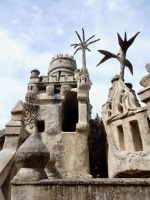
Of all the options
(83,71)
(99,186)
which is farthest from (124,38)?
(99,186)

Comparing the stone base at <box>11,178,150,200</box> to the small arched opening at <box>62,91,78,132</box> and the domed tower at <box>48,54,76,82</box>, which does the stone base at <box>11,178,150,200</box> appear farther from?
the domed tower at <box>48,54,76,82</box>

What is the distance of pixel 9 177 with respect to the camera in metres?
7.36

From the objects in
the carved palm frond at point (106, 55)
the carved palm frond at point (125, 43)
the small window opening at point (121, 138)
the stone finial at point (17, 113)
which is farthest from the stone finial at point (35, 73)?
the small window opening at point (121, 138)

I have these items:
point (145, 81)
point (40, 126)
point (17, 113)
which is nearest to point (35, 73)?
point (40, 126)

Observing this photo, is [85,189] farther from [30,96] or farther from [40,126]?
[30,96]

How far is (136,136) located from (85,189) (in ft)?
19.3

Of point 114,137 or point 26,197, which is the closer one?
point 26,197

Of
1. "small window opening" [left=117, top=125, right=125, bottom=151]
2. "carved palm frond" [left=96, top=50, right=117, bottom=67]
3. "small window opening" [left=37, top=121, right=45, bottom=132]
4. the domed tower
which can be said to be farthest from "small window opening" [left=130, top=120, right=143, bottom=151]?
the domed tower

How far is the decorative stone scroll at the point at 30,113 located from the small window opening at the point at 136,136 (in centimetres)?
541

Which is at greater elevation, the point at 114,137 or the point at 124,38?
the point at 124,38

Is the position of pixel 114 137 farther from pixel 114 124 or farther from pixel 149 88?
pixel 149 88

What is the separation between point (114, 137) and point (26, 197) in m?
6.52

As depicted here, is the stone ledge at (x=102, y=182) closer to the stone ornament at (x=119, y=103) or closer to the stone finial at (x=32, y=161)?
the stone finial at (x=32, y=161)

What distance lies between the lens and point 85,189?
383 centimetres
